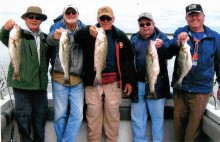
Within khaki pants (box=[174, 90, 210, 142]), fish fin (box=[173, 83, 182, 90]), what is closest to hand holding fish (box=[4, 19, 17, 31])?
fish fin (box=[173, 83, 182, 90])

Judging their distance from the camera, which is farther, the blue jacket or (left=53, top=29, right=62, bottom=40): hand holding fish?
the blue jacket

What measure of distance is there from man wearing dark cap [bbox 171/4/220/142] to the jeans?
198cm

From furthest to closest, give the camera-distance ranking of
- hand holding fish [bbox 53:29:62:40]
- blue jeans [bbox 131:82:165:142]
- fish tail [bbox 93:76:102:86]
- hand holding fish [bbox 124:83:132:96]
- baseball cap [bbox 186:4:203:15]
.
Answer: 1. blue jeans [bbox 131:82:165:142]
2. hand holding fish [bbox 124:83:132:96]
3. baseball cap [bbox 186:4:203:15]
4. fish tail [bbox 93:76:102:86]
5. hand holding fish [bbox 53:29:62:40]

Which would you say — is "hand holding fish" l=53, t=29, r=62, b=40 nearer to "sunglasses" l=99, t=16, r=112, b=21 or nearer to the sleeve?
"sunglasses" l=99, t=16, r=112, b=21

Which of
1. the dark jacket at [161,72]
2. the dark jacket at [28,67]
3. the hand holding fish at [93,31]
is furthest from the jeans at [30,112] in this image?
the dark jacket at [161,72]

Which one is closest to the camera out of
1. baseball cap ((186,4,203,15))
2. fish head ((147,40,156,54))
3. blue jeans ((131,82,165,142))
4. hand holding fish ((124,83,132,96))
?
fish head ((147,40,156,54))

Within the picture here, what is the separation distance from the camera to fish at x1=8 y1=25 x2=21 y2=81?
4.07 meters

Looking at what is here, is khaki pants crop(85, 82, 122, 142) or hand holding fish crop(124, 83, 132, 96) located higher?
hand holding fish crop(124, 83, 132, 96)

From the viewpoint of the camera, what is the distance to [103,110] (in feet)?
15.7

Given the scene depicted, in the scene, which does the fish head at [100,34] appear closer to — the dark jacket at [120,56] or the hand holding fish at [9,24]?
the dark jacket at [120,56]

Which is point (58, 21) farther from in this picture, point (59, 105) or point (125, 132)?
point (125, 132)

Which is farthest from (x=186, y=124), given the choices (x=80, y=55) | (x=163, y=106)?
(x=80, y=55)

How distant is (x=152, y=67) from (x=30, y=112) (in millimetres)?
1833

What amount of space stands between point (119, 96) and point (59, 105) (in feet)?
2.86
